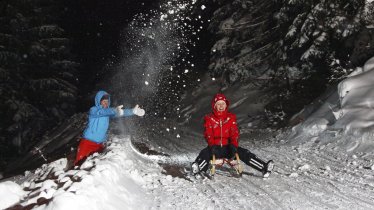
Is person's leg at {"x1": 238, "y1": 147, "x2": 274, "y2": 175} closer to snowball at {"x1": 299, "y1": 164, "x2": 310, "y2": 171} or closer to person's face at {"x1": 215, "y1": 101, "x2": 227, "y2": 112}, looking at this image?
snowball at {"x1": 299, "y1": 164, "x2": 310, "y2": 171}

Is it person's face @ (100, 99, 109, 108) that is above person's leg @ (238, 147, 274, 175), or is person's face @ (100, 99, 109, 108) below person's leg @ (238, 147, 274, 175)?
above

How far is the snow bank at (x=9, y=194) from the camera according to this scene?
4.92 metres

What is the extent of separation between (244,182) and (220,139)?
112 centimetres

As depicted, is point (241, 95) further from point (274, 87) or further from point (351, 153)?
point (351, 153)

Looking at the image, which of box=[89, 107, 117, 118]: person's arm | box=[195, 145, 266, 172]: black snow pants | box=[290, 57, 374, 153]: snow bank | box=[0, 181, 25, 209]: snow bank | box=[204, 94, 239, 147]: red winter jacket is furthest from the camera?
box=[290, 57, 374, 153]: snow bank

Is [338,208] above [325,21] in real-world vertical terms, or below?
below

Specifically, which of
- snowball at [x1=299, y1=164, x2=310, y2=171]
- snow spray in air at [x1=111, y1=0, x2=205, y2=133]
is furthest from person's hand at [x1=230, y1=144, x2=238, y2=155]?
snow spray in air at [x1=111, y1=0, x2=205, y2=133]

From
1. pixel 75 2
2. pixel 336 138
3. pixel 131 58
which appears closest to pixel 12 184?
pixel 336 138

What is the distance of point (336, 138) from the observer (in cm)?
902

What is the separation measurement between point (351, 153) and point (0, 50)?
61.1 feet

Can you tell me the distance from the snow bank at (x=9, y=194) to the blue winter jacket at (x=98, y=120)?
9.70 feet

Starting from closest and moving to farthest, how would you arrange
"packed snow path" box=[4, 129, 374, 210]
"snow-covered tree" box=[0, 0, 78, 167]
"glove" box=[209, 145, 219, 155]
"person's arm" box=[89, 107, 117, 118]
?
1. "packed snow path" box=[4, 129, 374, 210]
2. "glove" box=[209, 145, 219, 155]
3. "person's arm" box=[89, 107, 117, 118]
4. "snow-covered tree" box=[0, 0, 78, 167]

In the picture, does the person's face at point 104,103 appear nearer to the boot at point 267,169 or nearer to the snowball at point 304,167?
the boot at point 267,169

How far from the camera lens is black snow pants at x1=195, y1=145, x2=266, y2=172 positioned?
702 centimetres
